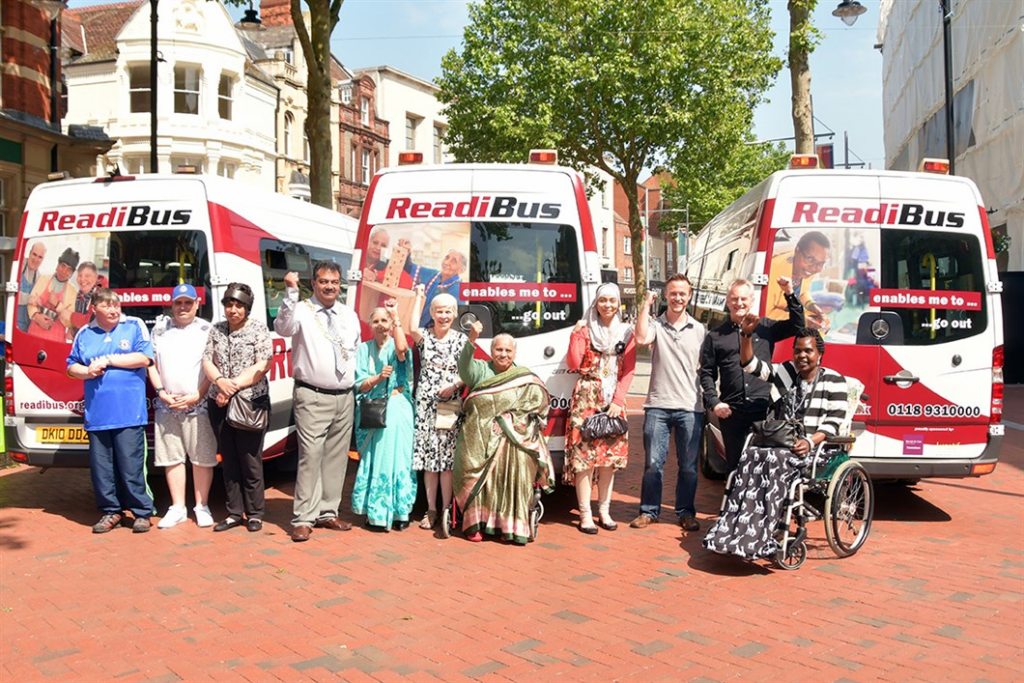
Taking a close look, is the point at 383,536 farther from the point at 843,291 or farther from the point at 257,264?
the point at 843,291

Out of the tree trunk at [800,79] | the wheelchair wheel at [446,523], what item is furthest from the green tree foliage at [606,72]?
the wheelchair wheel at [446,523]

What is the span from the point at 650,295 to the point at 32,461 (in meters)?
5.10

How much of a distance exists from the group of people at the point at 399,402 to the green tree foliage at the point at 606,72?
1801 cm

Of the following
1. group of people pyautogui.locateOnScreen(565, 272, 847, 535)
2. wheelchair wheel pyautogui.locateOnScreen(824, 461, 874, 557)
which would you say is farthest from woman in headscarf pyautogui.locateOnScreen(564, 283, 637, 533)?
wheelchair wheel pyautogui.locateOnScreen(824, 461, 874, 557)

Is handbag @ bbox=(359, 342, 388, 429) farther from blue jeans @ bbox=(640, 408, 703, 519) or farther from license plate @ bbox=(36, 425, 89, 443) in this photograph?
license plate @ bbox=(36, 425, 89, 443)

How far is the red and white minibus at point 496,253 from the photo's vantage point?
7312mm

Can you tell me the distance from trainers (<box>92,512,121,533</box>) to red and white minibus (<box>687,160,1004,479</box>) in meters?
5.10

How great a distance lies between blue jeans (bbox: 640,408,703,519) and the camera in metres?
7.04

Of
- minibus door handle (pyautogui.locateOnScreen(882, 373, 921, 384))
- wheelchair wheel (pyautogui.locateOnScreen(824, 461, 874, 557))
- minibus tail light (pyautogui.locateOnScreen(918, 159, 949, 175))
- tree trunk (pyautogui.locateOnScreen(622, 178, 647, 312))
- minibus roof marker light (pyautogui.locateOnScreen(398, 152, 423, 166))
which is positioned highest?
tree trunk (pyautogui.locateOnScreen(622, 178, 647, 312))

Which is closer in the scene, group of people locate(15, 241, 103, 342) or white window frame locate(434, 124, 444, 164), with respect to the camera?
group of people locate(15, 241, 103, 342)

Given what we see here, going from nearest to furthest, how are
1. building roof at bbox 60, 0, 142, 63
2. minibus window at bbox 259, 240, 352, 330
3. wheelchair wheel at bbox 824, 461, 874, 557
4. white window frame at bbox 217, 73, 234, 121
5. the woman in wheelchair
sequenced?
the woman in wheelchair, wheelchair wheel at bbox 824, 461, 874, 557, minibus window at bbox 259, 240, 352, 330, building roof at bbox 60, 0, 142, 63, white window frame at bbox 217, 73, 234, 121

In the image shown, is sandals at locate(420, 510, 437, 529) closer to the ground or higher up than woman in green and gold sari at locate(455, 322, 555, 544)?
closer to the ground

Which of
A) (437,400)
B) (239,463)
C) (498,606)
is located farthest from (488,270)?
(498,606)

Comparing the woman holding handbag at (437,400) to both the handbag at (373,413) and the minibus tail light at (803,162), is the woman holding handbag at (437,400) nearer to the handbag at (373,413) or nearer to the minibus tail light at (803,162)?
the handbag at (373,413)
